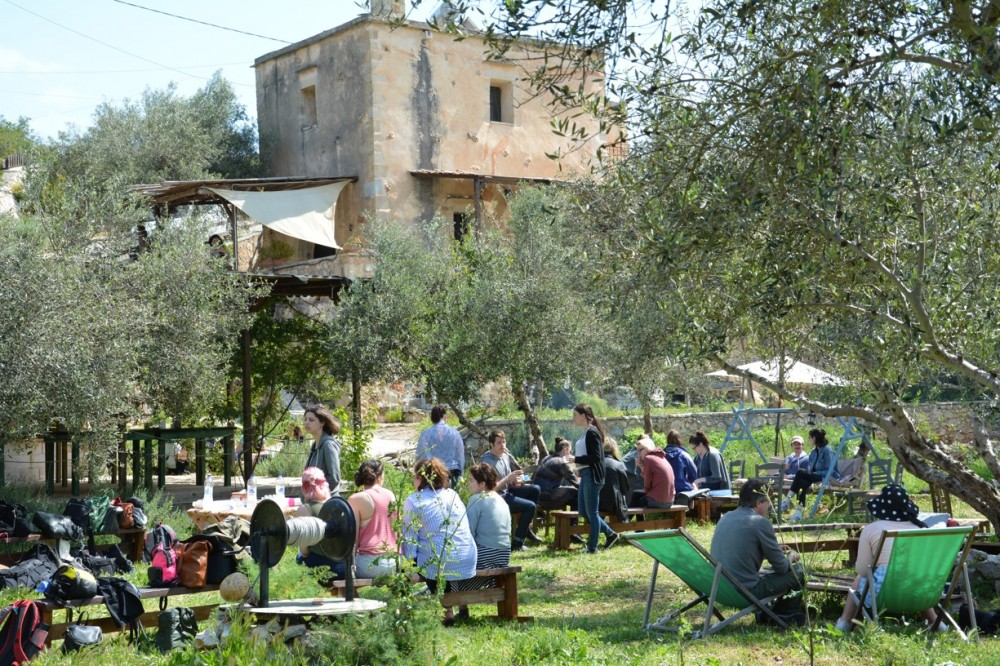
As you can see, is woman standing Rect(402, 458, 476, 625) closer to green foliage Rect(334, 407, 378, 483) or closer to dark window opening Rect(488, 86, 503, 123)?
green foliage Rect(334, 407, 378, 483)

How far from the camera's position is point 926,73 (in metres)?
7.95

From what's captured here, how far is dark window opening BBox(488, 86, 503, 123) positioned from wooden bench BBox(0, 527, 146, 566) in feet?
75.1

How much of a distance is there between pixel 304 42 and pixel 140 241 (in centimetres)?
1625

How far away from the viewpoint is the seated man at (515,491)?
40.8 ft

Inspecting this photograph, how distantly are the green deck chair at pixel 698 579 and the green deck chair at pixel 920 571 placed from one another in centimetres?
73

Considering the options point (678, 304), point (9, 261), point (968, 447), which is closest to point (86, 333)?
point (9, 261)

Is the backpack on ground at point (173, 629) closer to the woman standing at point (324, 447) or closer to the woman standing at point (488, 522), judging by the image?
the woman standing at point (488, 522)

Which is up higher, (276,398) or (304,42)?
(304,42)

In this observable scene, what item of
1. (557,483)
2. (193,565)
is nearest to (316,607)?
(193,565)

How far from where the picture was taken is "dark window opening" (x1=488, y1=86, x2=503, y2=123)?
107ft

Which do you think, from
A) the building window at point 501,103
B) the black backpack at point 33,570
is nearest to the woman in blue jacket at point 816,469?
the black backpack at point 33,570

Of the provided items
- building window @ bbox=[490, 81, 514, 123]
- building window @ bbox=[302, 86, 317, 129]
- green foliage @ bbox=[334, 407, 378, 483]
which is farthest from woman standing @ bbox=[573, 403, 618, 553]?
building window @ bbox=[302, 86, 317, 129]

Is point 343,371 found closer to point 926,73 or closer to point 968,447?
point 968,447

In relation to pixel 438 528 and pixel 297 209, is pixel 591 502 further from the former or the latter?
pixel 297 209
